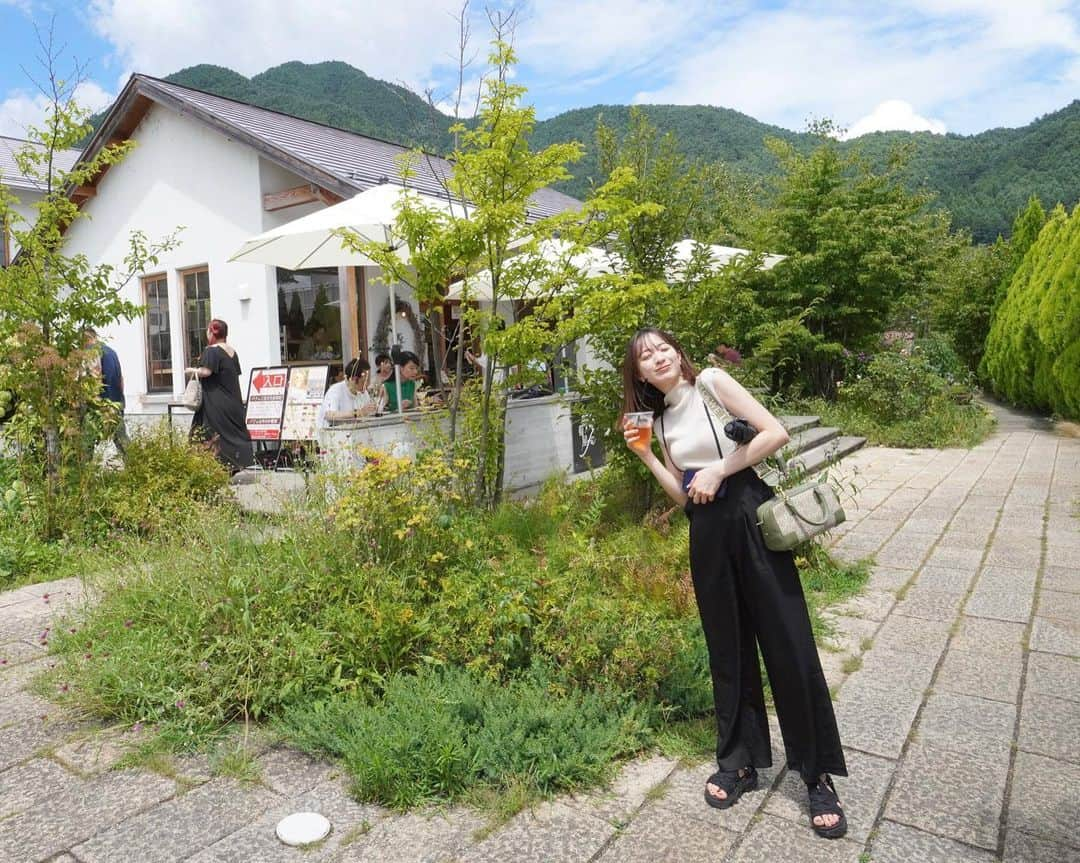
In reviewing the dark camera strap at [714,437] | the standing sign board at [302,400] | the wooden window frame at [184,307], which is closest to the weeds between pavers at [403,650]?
the dark camera strap at [714,437]

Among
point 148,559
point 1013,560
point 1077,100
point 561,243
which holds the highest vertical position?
point 1077,100

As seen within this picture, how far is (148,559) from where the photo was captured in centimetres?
411

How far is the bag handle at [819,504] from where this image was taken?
2.42m

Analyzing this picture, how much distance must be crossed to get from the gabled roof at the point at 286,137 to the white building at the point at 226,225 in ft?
0.10

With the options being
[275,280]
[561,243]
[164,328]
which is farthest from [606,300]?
A: [164,328]

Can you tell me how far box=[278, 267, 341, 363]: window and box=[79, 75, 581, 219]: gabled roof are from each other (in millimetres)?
1603

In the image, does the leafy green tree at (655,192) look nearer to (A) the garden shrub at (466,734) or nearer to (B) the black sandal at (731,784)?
(A) the garden shrub at (466,734)

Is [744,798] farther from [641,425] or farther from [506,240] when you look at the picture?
[506,240]

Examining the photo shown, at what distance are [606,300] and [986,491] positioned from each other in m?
5.58

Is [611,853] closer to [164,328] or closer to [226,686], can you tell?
[226,686]

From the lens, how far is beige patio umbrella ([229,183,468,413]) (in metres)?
6.46

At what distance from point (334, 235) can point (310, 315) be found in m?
4.79

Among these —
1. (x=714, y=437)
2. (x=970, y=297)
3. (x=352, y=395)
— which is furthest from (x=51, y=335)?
(x=970, y=297)

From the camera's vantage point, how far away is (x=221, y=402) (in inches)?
309
